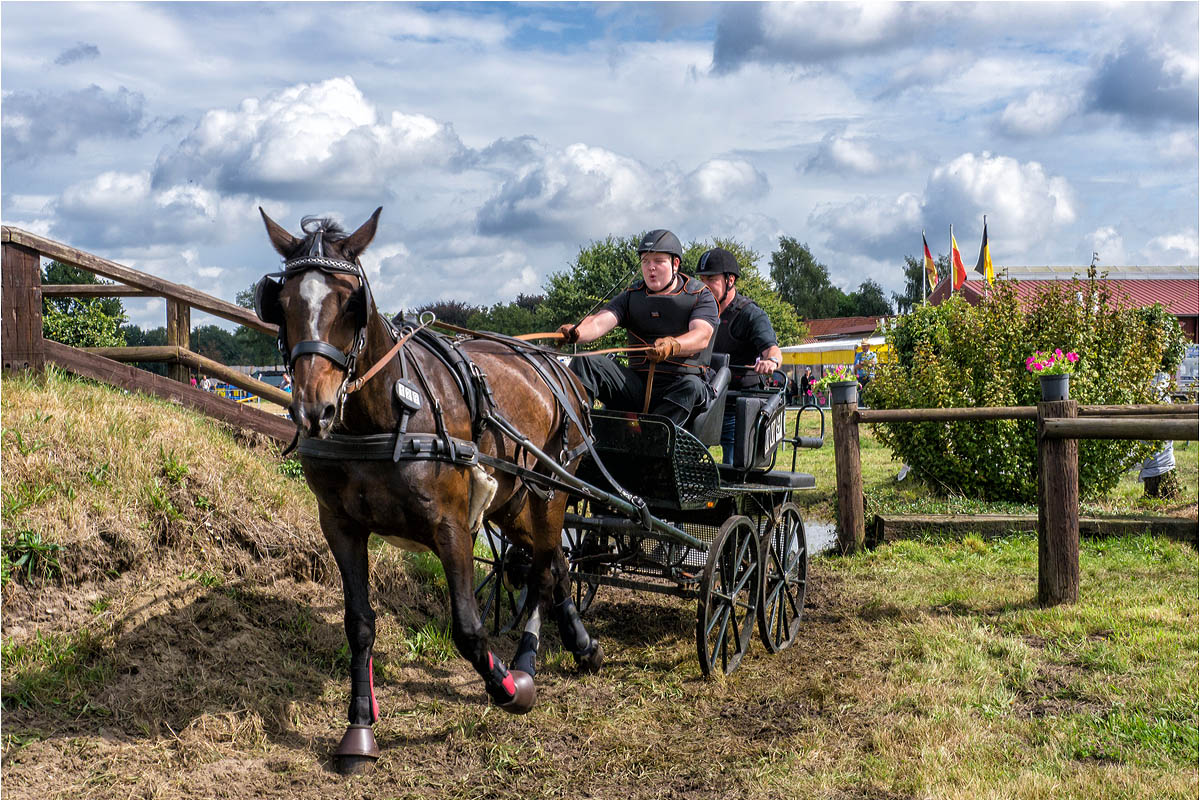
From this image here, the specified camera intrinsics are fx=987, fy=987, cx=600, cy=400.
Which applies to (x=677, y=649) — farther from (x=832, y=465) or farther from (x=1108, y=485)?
(x=832, y=465)

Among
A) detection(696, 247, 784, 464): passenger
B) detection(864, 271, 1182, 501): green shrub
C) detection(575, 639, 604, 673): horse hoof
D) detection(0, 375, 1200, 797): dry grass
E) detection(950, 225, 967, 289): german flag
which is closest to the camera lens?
detection(0, 375, 1200, 797): dry grass

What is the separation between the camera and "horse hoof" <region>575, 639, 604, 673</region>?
17.9ft

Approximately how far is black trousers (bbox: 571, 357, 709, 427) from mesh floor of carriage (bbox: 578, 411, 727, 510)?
Answer: 0.16 metres

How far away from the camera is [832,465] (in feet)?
48.4

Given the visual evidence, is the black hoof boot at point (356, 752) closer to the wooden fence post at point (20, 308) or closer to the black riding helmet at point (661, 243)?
the black riding helmet at point (661, 243)

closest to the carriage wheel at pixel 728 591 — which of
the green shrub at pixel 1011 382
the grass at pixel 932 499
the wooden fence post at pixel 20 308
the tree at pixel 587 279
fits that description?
the grass at pixel 932 499

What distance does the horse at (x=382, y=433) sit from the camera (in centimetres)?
359

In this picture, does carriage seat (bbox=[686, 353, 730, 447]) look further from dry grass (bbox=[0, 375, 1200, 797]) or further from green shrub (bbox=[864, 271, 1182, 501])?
green shrub (bbox=[864, 271, 1182, 501])

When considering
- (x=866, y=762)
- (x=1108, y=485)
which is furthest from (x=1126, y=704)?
(x=1108, y=485)

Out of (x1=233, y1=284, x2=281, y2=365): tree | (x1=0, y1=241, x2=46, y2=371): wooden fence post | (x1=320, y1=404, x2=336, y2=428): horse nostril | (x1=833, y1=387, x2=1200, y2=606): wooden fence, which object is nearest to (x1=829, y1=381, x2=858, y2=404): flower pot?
(x1=833, y1=387, x2=1200, y2=606): wooden fence

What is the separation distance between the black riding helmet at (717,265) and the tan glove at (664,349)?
1.61 meters

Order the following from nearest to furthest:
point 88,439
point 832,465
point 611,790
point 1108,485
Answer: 1. point 611,790
2. point 88,439
3. point 1108,485
4. point 832,465

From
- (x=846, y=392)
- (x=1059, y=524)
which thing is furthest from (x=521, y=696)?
(x=846, y=392)

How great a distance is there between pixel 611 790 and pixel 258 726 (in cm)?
159
